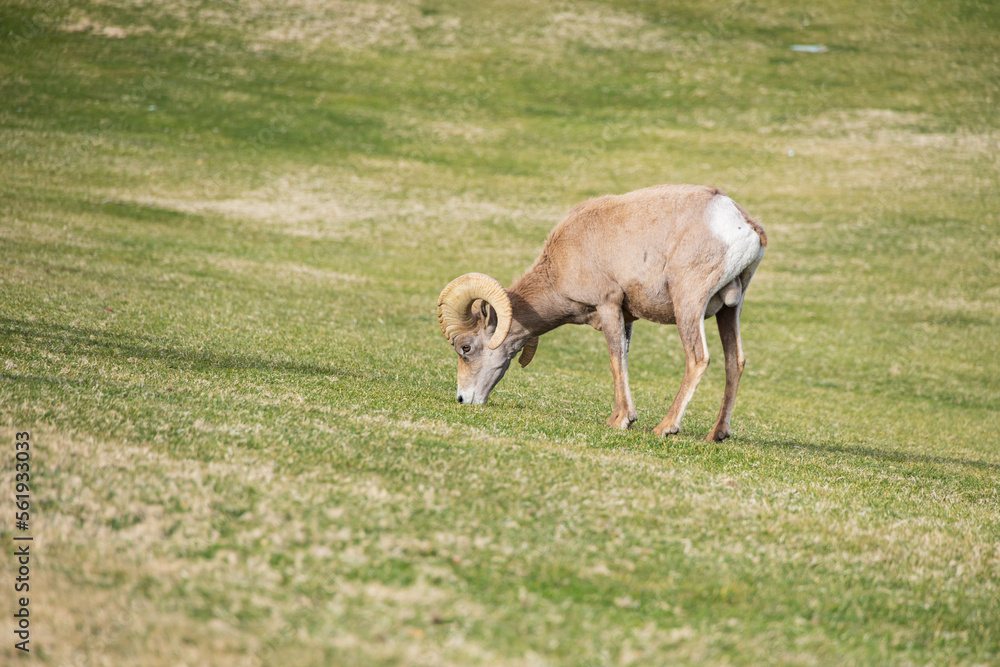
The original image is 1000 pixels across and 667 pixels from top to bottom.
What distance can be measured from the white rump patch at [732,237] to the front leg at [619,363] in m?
1.57

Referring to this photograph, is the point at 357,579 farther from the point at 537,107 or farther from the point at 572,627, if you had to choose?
the point at 537,107

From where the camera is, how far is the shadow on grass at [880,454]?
13.8 metres

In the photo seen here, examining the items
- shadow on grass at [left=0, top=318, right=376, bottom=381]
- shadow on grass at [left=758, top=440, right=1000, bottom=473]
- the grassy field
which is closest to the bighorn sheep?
the grassy field

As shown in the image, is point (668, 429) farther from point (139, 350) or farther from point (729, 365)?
point (139, 350)

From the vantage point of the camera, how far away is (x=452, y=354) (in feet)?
66.1

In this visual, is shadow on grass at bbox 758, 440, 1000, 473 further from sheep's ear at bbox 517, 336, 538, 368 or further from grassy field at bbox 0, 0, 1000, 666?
sheep's ear at bbox 517, 336, 538, 368

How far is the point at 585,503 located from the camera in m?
8.26

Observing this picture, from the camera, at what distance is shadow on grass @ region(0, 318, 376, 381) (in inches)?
524

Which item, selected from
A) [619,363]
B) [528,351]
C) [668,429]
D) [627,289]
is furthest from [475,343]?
[668,429]

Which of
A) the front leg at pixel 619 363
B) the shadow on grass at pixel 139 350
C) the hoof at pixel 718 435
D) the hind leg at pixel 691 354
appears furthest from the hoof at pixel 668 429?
the shadow on grass at pixel 139 350

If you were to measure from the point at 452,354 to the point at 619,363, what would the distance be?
8077 millimetres

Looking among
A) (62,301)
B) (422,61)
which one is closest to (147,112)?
(422,61)

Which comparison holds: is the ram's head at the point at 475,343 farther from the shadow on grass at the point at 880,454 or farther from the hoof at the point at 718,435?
the shadow on grass at the point at 880,454

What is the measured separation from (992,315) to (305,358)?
72.9ft
